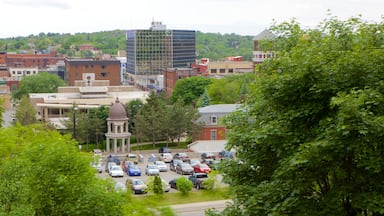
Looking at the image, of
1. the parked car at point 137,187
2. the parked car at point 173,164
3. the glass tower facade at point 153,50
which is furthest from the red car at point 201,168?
the glass tower facade at point 153,50

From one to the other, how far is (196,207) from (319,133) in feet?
68.1

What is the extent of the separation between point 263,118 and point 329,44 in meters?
2.08

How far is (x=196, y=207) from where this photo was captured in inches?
1198

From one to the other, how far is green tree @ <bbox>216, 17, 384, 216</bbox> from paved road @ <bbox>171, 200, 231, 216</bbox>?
1689 cm

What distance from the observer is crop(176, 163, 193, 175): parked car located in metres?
41.7

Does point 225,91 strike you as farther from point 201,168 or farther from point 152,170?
point 152,170

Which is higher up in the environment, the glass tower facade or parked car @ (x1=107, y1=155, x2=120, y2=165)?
the glass tower facade

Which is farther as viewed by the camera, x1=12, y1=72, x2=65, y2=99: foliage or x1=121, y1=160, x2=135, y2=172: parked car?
x1=12, y1=72, x2=65, y2=99: foliage

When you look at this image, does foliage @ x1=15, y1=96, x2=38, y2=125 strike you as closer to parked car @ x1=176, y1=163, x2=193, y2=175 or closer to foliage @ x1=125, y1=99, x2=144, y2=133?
foliage @ x1=125, y1=99, x2=144, y2=133

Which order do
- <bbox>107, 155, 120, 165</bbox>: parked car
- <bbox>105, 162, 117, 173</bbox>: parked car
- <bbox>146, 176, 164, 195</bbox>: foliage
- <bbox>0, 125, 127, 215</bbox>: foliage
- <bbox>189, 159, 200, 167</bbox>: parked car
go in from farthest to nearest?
<bbox>107, 155, 120, 165</bbox>: parked car, <bbox>189, 159, 200, 167</bbox>: parked car, <bbox>105, 162, 117, 173</bbox>: parked car, <bbox>146, 176, 164, 195</bbox>: foliage, <bbox>0, 125, 127, 215</bbox>: foliage

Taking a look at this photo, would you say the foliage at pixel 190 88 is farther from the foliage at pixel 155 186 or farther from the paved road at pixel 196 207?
the paved road at pixel 196 207

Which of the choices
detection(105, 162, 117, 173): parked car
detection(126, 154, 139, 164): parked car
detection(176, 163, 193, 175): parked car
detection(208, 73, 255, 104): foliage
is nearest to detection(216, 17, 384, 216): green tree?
detection(176, 163, 193, 175): parked car

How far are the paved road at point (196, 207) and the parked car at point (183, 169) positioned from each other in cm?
983

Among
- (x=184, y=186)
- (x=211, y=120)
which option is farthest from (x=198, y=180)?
(x=211, y=120)
